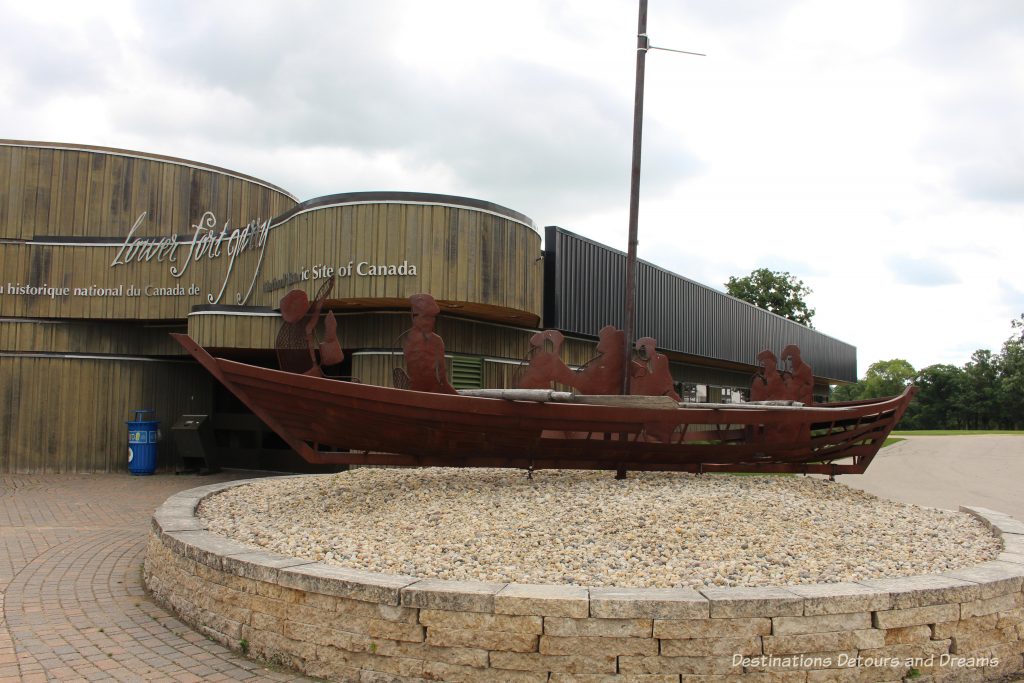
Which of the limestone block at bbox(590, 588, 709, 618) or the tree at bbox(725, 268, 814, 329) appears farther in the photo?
the tree at bbox(725, 268, 814, 329)

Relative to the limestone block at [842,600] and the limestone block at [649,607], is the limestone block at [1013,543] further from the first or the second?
the limestone block at [649,607]

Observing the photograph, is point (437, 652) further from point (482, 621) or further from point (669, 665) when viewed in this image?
point (669, 665)

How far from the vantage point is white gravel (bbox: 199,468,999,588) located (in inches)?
172

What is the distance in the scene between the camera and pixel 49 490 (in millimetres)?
10953

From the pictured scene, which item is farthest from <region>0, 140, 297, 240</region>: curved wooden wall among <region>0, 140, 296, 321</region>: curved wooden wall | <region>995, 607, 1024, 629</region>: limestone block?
<region>995, 607, 1024, 629</region>: limestone block

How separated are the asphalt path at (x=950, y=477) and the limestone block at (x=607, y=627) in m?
8.00

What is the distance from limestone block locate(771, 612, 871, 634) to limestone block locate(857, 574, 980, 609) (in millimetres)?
220

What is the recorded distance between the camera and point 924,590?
12.6 feet

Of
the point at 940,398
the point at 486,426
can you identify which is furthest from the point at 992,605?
the point at 940,398

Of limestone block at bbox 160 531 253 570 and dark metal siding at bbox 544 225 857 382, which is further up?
dark metal siding at bbox 544 225 857 382

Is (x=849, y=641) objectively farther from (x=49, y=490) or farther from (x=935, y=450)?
(x=935, y=450)

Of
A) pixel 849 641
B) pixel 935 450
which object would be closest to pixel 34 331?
pixel 849 641

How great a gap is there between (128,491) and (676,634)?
1008 centimetres

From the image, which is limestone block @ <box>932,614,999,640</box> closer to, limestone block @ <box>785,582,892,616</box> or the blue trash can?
limestone block @ <box>785,582,892,616</box>
